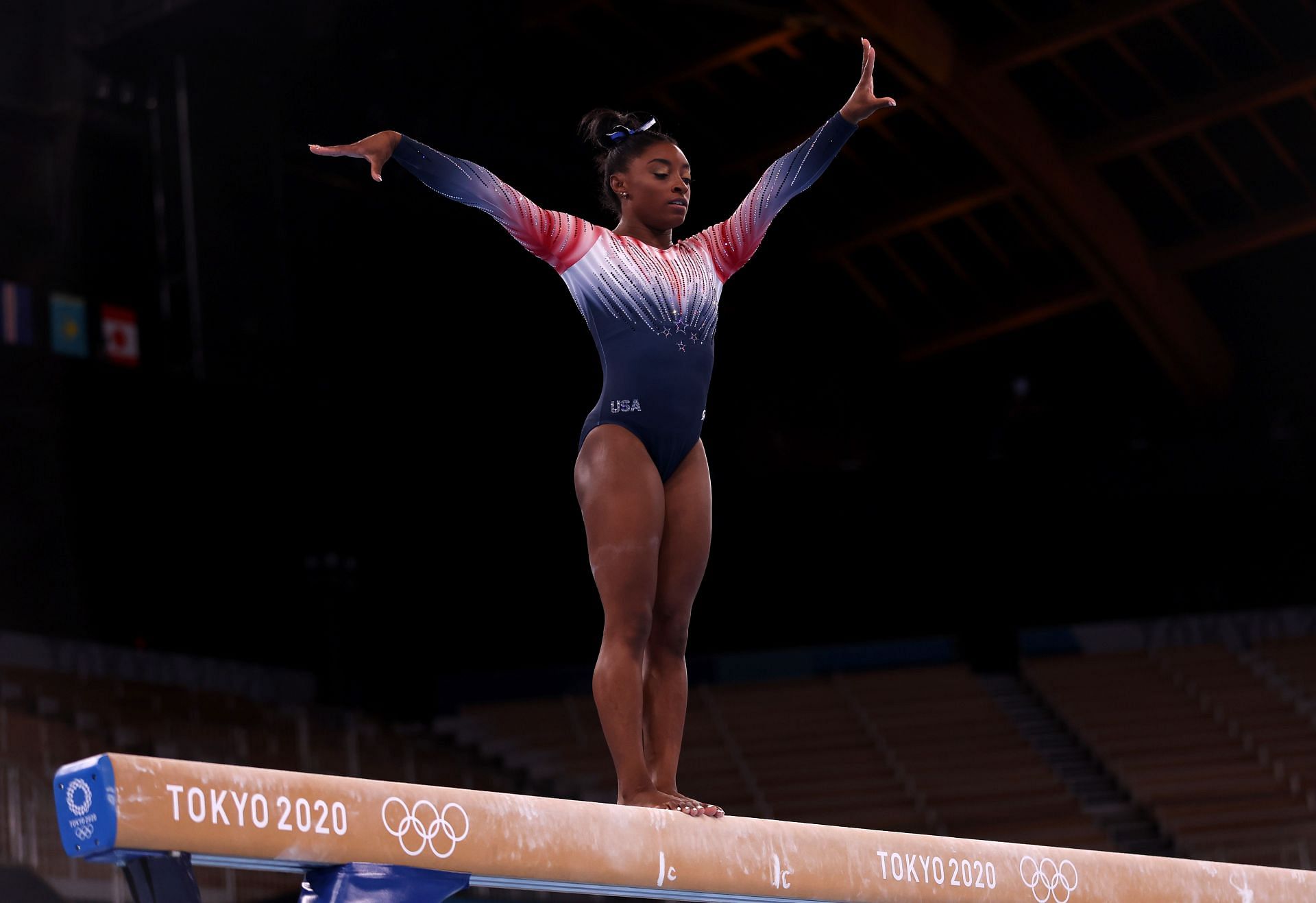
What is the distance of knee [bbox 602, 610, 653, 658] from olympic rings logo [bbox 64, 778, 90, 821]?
4.62ft

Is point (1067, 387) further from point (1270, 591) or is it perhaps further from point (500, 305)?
point (500, 305)

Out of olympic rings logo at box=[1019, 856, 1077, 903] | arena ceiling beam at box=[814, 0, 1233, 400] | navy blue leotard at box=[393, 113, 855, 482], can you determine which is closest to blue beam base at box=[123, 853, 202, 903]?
navy blue leotard at box=[393, 113, 855, 482]

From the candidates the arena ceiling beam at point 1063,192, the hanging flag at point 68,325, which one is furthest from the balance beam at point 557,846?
the arena ceiling beam at point 1063,192

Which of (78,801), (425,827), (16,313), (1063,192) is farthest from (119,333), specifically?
(78,801)

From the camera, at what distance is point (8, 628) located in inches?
595

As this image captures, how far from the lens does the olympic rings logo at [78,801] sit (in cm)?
261

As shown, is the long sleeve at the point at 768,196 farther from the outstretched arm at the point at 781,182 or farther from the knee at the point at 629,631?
the knee at the point at 629,631

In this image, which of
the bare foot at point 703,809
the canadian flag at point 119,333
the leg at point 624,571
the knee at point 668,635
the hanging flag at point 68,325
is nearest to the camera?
the bare foot at point 703,809

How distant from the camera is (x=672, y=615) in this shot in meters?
3.91

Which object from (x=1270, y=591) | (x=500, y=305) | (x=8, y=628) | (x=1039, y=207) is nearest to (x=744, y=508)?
(x=500, y=305)

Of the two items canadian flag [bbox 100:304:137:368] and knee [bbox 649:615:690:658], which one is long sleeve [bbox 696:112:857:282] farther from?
canadian flag [bbox 100:304:137:368]

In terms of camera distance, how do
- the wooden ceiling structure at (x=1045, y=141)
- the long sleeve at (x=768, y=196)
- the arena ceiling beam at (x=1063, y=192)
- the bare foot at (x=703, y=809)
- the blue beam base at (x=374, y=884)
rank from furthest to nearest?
the wooden ceiling structure at (x=1045, y=141)
the arena ceiling beam at (x=1063, y=192)
the long sleeve at (x=768, y=196)
the bare foot at (x=703, y=809)
the blue beam base at (x=374, y=884)

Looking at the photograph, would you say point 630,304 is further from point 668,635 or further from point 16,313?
point 16,313

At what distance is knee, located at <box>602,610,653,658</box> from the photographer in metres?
3.73
